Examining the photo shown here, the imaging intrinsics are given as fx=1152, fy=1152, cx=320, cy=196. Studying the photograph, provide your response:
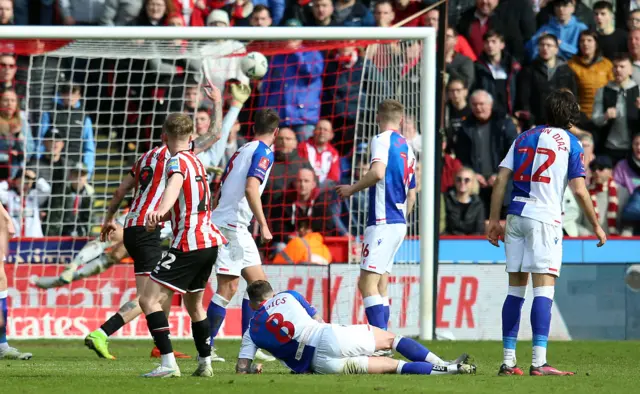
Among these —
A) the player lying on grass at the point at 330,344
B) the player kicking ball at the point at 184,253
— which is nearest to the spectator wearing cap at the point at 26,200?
the player kicking ball at the point at 184,253

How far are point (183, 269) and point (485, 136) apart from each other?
8418 mm

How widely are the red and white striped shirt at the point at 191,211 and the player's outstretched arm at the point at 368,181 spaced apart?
5.67ft

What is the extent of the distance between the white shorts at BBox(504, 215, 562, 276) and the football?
5.38m

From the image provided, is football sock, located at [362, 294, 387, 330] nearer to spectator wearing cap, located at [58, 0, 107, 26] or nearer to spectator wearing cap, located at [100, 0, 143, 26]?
spectator wearing cap, located at [100, 0, 143, 26]

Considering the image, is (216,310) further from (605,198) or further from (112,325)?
(605,198)

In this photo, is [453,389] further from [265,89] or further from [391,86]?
[265,89]

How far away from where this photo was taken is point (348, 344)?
7758mm

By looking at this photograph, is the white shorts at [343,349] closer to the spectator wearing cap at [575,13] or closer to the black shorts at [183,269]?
the black shorts at [183,269]

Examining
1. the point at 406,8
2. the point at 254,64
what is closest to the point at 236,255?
the point at 254,64

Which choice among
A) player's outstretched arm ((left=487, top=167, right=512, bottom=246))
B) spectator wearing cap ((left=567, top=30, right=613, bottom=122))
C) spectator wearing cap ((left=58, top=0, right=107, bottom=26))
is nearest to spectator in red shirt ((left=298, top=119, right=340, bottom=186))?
spectator wearing cap ((left=58, top=0, right=107, bottom=26))

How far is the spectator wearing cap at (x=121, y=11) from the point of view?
52.3ft

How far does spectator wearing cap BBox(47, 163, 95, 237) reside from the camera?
1399 cm

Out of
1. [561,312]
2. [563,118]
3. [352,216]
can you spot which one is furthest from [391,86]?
[563,118]

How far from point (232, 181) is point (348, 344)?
8.28 feet
